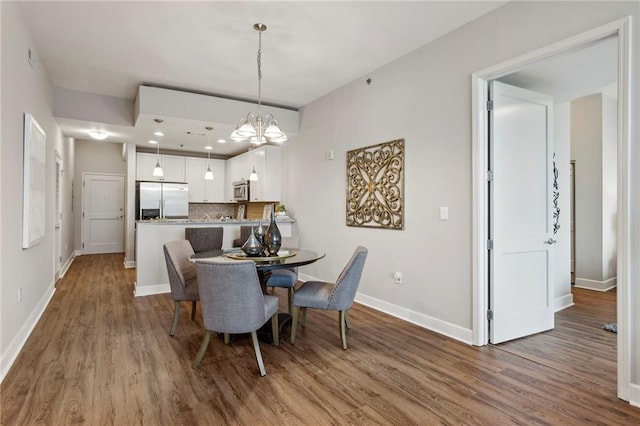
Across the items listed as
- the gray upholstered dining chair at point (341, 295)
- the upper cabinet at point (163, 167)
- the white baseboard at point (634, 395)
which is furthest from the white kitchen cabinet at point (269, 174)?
the white baseboard at point (634, 395)

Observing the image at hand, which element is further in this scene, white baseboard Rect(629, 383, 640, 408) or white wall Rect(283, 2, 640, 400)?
white wall Rect(283, 2, 640, 400)

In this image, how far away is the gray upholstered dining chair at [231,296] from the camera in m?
2.29

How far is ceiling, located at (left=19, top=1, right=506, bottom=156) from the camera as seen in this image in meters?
2.79

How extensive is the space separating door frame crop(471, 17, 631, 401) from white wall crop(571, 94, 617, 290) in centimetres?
325

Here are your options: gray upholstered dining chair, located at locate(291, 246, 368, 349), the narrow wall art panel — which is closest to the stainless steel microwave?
the narrow wall art panel

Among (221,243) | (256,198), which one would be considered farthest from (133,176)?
(221,243)

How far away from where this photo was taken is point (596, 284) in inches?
195

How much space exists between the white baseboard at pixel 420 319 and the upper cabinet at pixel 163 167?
533 centimetres

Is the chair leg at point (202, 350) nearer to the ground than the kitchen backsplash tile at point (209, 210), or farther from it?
nearer to the ground

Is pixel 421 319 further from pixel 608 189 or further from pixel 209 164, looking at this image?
pixel 209 164

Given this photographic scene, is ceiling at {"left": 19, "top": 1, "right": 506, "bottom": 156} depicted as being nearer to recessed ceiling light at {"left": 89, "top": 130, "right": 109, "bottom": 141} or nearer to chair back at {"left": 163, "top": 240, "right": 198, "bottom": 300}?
recessed ceiling light at {"left": 89, "top": 130, "right": 109, "bottom": 141}

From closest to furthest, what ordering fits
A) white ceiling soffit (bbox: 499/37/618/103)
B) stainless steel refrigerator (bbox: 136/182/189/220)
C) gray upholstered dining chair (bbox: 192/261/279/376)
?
gray upholstered dining chair (bbox: 192/261/279/376) < white ceiling soffit (bbox: 499/37/618/103) < stainless steel refrigerator (bbox: 136/182/189/220)

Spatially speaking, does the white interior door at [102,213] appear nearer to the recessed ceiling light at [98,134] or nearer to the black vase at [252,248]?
the recessed ceiling light at [98,134]

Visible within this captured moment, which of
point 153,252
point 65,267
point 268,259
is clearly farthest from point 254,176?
point 65,267
